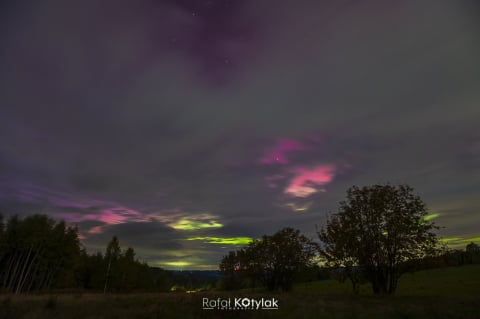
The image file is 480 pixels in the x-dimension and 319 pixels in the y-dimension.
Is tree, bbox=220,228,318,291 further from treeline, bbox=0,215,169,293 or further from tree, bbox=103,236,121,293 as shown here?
tree, bbox=103,236,121,293

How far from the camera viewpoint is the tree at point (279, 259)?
44.9 m

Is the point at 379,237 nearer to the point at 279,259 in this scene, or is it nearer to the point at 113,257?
the point at 279,259

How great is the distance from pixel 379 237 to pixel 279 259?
76.4 ft

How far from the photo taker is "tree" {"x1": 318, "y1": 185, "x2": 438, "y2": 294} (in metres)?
24.0

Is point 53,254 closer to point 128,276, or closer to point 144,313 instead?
point 128,276

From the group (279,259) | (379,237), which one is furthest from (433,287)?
(379,237)

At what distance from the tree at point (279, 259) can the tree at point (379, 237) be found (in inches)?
647

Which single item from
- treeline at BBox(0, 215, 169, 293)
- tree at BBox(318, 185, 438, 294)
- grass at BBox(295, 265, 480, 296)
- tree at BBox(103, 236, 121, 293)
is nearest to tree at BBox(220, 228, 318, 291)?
grass at BBox(295, 265, 480, 296)

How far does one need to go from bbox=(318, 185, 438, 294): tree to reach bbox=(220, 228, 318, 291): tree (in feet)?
53.9

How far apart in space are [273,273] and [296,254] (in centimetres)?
522

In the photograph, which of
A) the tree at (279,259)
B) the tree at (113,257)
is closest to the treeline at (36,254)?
the tree at (113,257)

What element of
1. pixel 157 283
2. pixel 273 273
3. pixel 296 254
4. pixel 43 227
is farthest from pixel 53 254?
pixel 157 283

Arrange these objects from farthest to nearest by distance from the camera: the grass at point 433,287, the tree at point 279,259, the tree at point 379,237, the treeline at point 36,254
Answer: the treeline at point 36,254 < the tree at point 279,259 < the grass at point 433,287 < the tree at point 379,237

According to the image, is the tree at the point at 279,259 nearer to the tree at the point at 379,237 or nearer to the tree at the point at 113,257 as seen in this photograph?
the tree at the point at 379,237
